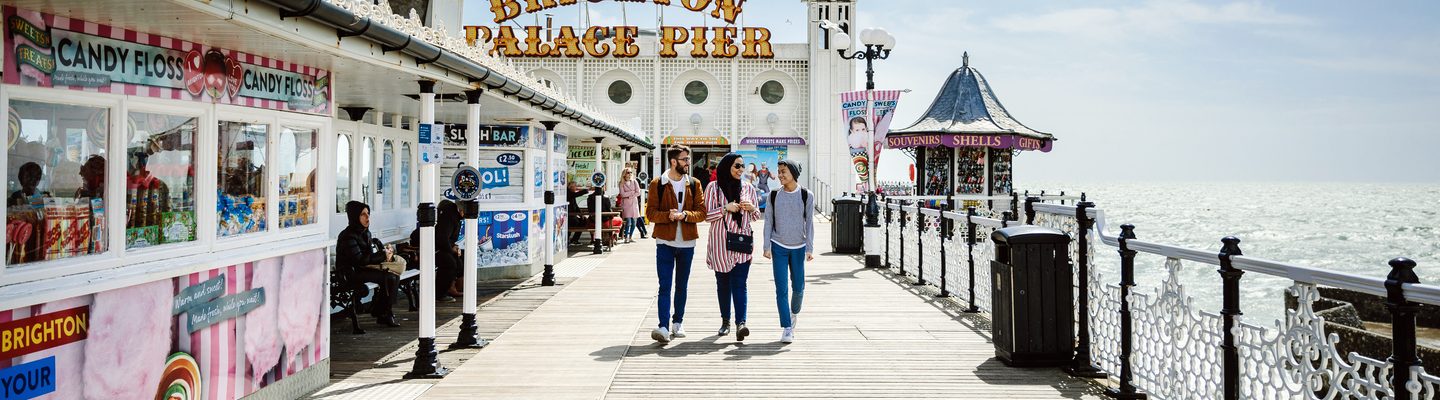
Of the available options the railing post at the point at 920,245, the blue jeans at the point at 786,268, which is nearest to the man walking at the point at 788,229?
the blue jeans at the point at 786,268

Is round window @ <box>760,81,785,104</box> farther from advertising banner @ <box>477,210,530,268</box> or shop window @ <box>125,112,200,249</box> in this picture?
shop window @ <box>125,112,200,249</box>

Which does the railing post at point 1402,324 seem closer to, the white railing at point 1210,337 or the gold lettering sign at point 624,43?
the white railing at point 1210,337

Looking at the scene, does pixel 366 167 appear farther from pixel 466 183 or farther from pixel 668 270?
pixel 668 270

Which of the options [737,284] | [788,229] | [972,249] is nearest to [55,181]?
[737,284]

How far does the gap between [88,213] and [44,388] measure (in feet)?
2.61

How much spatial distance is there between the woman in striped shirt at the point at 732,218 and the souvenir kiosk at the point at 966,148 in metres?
16.5

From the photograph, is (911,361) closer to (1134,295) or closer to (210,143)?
(1134,295)

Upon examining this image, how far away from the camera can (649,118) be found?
36469mm

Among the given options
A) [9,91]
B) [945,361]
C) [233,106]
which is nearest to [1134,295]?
[945,361]

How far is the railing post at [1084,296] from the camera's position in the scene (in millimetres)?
6098

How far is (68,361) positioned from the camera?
3963 millimetres

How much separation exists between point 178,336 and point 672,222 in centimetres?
364

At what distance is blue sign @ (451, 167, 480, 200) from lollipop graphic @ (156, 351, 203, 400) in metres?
2.46

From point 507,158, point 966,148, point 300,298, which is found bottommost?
point 300,298
